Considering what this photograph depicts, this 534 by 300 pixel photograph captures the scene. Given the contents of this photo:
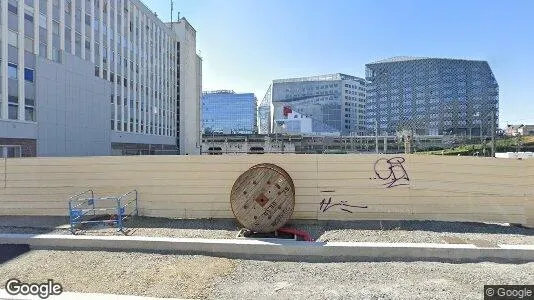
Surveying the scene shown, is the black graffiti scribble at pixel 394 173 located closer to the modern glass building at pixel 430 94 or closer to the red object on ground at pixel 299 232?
the red object on ground at pixel 299 232

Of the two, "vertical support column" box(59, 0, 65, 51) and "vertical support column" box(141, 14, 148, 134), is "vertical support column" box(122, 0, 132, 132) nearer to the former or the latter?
"vertical support column" box(141, 14, 148, 134)

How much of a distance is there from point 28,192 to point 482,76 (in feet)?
571

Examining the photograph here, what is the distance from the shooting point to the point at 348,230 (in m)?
7.26

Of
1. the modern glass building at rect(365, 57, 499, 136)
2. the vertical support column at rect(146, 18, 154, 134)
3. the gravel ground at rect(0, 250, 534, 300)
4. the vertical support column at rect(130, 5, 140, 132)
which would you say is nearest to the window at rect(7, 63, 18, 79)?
the vertical support column at rect(130, 5, 140, 132)

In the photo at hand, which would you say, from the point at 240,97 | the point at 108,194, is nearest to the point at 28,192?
the point at 108,194

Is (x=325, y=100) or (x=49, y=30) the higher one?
(x=325, y=100)

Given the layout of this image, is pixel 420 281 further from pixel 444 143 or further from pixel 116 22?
pixel 444 143

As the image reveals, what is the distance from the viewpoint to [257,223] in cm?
704

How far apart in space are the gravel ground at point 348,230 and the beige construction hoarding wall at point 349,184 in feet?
1.01

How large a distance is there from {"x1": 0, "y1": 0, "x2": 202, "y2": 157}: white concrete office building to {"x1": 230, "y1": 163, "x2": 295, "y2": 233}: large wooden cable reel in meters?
23.4

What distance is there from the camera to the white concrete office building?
24.7 meters

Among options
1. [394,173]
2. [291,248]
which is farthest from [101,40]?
[291,248]

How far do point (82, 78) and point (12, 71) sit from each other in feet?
28.6

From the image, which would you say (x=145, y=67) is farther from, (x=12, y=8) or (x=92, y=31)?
(x=12, y=8)
